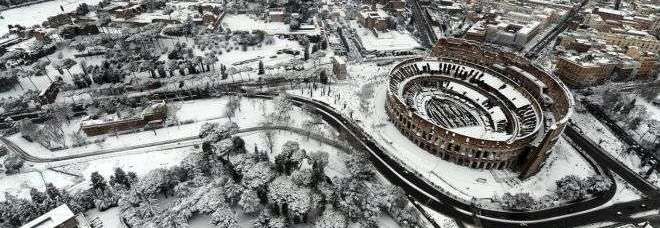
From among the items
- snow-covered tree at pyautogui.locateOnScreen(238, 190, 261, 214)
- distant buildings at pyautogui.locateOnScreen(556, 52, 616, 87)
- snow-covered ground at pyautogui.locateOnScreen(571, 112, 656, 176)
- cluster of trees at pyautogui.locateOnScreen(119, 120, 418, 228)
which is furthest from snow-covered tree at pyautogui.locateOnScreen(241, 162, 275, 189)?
distant buildings at pyautogui.locateOnScreen(556, 52, 616, 87)

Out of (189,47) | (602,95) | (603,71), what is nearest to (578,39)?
(603,71)

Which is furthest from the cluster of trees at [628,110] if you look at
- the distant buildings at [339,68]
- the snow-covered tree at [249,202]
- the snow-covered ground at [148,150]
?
the snow-covered tree at [249,202]

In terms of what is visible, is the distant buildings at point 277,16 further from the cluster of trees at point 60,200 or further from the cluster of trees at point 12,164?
the cluster of trees at point 12,164

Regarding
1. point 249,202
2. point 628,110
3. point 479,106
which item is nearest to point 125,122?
point 249,202

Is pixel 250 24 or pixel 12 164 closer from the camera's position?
pixel 12 164

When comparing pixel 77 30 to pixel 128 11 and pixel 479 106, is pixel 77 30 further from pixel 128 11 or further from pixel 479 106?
pixel 479 106

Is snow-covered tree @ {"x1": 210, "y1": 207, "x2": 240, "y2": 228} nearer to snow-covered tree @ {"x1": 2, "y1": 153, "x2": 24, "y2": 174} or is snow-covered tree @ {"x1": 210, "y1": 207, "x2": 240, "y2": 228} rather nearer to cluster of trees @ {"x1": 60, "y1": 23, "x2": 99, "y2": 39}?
snow-covered tree @ {"x1": 2, "y1": 153, "x2": 24, "y2": 174}
